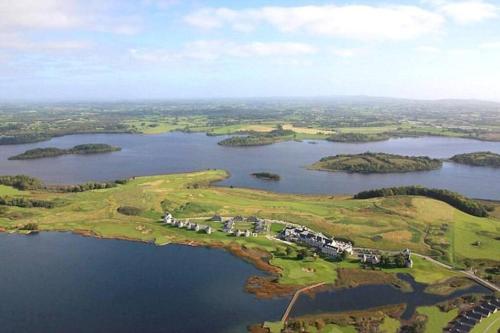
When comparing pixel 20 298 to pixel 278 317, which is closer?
pixel 278 317

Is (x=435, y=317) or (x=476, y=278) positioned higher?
(x=476, y=278)

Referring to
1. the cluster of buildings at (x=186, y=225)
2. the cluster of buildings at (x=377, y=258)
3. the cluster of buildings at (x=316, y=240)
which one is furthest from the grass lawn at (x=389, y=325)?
the cluster of buildings at (x=186, y=225)

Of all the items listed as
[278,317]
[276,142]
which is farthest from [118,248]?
[276,142]

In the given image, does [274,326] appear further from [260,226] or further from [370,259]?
[260,226]

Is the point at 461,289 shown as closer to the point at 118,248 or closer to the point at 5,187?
the point at 118,248

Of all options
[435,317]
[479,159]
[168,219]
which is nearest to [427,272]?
[435,317]

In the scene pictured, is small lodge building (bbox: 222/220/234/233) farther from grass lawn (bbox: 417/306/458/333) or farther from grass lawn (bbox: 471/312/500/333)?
grass lawn (bbox: 471/312/500/333)
